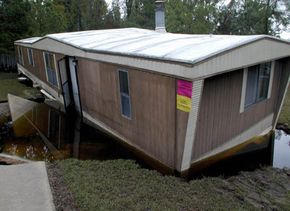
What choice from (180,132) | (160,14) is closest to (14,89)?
(160,14)

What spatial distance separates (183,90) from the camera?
5.29 m

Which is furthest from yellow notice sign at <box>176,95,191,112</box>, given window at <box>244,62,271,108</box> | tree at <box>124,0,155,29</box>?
tree at <box>124,0,155,29</box>

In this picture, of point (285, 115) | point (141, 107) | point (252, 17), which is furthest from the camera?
point (252, 17)

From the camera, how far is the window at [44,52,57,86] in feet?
40.0

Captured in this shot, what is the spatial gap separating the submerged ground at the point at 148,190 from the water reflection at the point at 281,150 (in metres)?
1.21

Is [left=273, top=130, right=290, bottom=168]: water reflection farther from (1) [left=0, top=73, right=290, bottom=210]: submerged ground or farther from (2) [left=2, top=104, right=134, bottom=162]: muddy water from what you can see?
(2) [left=2, top=104, right=134, bottom=162]: muddy water

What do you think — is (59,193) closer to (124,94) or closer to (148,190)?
(148,190)

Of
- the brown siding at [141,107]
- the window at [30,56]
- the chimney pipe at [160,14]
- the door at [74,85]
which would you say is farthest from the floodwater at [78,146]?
the window at [30,56]

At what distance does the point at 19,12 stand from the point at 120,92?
1382 cm

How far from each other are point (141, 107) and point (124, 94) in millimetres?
871

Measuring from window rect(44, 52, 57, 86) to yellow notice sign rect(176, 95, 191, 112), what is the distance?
25.9 ft

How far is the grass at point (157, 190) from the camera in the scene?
4426 mm

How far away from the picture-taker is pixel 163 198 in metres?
4.60

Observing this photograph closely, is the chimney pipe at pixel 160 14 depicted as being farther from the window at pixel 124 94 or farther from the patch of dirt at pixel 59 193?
the patch of dirt at pixel 59 193
